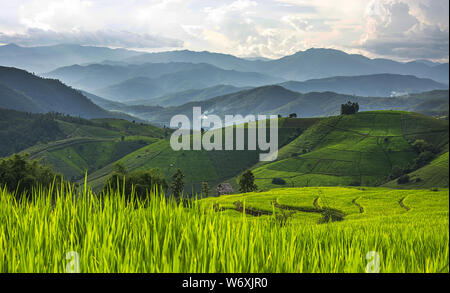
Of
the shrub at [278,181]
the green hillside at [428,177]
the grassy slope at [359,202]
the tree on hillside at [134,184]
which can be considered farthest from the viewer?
the green hillside at [428,177]

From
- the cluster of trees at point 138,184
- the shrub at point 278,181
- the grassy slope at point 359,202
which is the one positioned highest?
the cluster of trees at point 138,184

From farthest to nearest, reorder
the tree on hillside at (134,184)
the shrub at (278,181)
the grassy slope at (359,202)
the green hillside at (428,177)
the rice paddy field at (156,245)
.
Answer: the green hillside at (428,177) < the shrub at (278,181) < the grassy slope at (359,202) < the tree on hillside at (134,184) < the rice paddy field at (156,245)

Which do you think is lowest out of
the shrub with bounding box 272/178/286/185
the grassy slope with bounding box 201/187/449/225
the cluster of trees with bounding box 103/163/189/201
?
the shrub with bounding box 272/178/286/185

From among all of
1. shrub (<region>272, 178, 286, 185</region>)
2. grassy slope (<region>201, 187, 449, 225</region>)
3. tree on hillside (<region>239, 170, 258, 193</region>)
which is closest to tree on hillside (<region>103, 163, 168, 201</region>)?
grassy slope (<region>201, 187, 449, 225</region>)

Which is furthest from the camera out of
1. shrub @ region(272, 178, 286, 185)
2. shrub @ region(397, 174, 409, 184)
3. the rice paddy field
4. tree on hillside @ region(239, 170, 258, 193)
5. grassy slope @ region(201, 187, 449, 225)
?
shrub @ region(397, 174, 409, 184)

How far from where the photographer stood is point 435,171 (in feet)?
596

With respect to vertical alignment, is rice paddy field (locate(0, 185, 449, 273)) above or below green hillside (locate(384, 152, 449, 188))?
above

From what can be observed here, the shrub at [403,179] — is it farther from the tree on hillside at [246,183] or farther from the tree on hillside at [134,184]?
the tree on hillside at [134,184]

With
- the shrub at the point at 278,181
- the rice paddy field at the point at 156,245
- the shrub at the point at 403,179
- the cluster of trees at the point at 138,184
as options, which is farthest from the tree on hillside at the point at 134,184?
the shrub at the point at 403,179

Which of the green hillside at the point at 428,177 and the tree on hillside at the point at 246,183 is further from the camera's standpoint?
the green hillside at the point at 428,177

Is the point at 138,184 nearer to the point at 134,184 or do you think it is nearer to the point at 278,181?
the point at 134,184

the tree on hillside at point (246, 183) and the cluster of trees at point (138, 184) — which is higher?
the cluster of trees at point (138, 184)

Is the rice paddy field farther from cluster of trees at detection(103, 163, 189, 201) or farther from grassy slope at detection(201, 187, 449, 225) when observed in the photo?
grassy slope at detection(201, 187, 449, 225)
